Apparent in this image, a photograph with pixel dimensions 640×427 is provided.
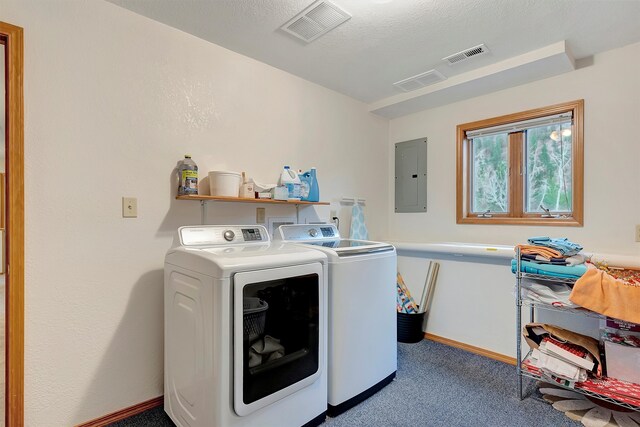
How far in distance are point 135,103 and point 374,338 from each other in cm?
200

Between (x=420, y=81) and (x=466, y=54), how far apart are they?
0.48 meters

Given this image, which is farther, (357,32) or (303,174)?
(303,174)

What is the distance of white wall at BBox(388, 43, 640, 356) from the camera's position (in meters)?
2.21

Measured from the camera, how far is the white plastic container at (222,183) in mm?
2074

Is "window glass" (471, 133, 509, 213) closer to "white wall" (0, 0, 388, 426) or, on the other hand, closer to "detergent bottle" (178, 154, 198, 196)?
"white wall" (0, 0, 388, 426)

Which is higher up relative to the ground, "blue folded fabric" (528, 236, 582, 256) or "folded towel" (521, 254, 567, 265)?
"blue folded fabric" (528, 236, 582, 256)

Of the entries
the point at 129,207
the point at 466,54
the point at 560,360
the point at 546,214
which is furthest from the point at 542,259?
the point at 129,207

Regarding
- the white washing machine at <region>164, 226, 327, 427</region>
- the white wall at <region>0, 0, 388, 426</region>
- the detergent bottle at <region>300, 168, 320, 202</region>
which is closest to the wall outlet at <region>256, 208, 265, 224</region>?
the white wall at <region>0, 0, 388, 426</region>

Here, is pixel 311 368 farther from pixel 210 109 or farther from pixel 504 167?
pixel 504 167

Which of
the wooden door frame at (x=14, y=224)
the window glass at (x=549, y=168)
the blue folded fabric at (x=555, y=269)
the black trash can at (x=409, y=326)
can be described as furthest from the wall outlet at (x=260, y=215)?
the window glass at (x=549, y=168)

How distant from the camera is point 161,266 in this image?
2.00 m

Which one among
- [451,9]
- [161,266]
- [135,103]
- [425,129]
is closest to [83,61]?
[135,103]

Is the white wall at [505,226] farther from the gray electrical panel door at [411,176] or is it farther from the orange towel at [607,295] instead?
the orange towel at [607,295]

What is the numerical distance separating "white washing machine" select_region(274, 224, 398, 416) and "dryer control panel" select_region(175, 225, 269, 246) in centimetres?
24
